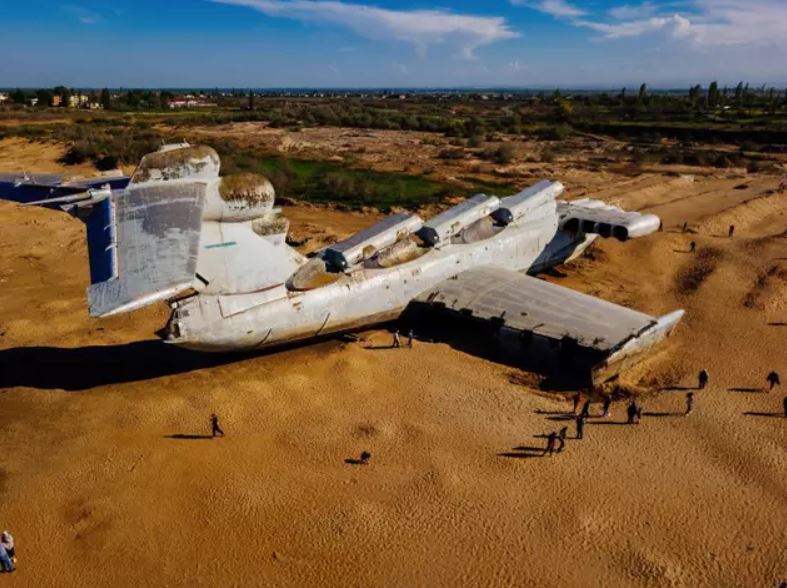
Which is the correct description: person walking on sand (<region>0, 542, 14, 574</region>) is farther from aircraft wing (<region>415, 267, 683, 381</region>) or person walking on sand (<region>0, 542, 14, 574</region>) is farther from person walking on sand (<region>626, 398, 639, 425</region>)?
person walking on sand (<region>626, 398, 639, 425</region>)

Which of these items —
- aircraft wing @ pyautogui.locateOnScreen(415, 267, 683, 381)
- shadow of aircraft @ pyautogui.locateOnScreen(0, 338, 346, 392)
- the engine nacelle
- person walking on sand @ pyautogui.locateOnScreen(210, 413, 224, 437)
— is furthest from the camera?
the engine nacelle

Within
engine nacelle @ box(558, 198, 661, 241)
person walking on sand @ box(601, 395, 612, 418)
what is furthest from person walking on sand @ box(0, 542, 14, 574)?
engine nacelle @ box(558, 198, 661, 241)

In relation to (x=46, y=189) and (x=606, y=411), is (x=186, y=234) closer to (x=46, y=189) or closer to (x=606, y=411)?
(x=46, y=189)

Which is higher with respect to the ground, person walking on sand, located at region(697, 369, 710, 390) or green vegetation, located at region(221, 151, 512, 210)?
green vegetation, located at region(221, 151, 512, 210)

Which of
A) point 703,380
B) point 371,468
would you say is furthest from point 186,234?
point 703,380

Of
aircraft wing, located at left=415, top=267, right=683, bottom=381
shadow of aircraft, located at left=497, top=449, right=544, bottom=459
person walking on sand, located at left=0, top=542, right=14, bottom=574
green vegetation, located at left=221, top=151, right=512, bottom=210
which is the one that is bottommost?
person walking on sand, located at left=0, top=542, right=14, bottom=574

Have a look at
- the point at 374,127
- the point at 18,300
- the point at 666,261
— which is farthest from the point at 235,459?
the point at 374,127
